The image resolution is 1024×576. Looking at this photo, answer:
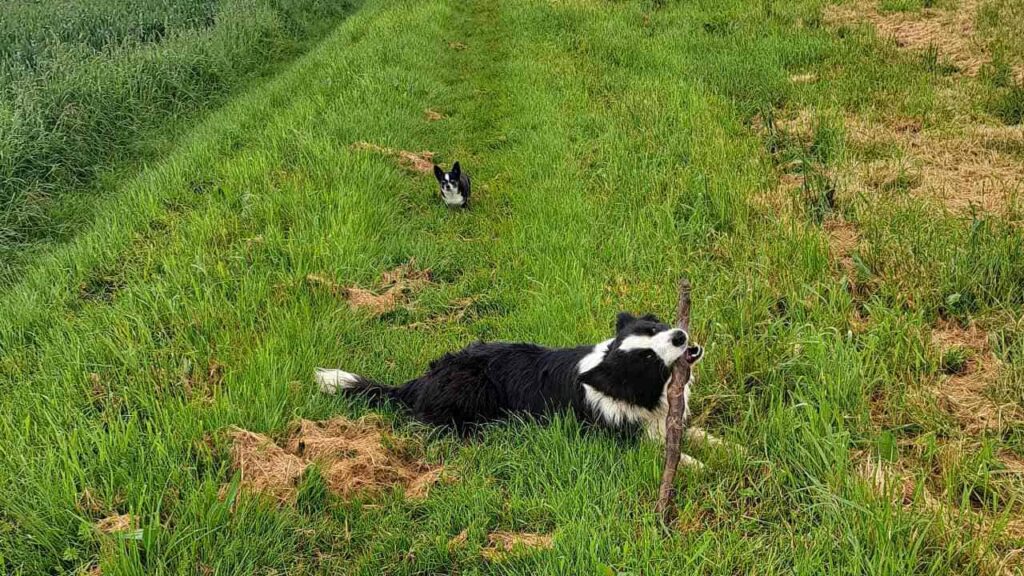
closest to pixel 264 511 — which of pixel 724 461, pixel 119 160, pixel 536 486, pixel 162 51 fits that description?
A: pixel 536 486

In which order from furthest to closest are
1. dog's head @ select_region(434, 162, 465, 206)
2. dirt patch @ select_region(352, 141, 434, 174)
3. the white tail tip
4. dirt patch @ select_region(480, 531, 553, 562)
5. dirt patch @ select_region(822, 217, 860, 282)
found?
1. dirt patch @ select_region(352, 141, 434, 174)
2. dog's head @ select_region(434, 162, 465, 206)
3. dirt patch @ select_region(822, 217, 860, 282)
4. the white tail tip
5. dirt patch @ select_region(480, 531, 553, 562)

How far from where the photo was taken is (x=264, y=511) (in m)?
2.74

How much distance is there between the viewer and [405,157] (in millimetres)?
8289

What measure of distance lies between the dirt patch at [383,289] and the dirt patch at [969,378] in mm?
3883

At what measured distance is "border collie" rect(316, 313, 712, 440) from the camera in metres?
3.16

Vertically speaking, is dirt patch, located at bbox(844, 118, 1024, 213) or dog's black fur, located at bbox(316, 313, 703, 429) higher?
dirt patch, located at bbox(844, 118, 1024, 213)

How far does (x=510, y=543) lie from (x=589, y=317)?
2.04m

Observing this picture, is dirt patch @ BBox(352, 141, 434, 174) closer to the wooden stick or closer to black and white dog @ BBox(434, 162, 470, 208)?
black and white dog @ BBox(434, 162, 470, 208)

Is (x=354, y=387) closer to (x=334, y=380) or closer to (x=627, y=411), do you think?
(x=334, y=380)

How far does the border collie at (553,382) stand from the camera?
3.16 meters

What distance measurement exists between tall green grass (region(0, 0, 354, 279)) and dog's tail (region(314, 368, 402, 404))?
4842mm

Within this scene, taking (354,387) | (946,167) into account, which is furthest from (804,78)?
(354,387)

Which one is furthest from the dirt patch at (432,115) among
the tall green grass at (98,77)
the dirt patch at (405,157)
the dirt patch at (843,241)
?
the dirt patch at (843,241)

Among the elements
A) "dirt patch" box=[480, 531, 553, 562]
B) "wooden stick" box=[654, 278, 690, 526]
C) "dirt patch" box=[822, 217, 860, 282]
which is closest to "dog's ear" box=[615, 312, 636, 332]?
"wooden stick" box=[654, 278, 690, 526]
